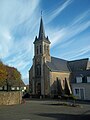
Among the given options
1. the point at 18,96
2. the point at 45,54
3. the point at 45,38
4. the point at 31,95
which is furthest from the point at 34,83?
the point at 18,96

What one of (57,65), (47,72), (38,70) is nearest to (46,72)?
(47,72)

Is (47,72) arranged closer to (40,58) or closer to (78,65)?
(40,58)

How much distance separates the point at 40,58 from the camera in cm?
6369

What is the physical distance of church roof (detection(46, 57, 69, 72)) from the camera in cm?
Result: 6262

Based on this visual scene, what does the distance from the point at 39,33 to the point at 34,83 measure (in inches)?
670

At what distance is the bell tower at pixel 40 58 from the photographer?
62.8 metres

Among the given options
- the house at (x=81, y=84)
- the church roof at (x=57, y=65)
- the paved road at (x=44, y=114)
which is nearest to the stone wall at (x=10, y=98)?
the paved road at (x=44, y=114)

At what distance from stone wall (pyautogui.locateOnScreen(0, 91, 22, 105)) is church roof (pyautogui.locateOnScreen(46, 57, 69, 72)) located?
80.0ft

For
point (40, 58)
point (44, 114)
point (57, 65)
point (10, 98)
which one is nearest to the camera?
point (44, 114)

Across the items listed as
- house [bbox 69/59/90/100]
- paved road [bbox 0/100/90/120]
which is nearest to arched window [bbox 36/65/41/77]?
house [bbox 69/59/90/100]

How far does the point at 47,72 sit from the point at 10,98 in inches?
1026

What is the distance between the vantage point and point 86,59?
226 ft

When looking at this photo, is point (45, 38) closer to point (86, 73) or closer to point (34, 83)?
point (34, 83)

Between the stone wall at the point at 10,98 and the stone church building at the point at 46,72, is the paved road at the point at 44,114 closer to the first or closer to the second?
the stone wall at the point at 10,98
